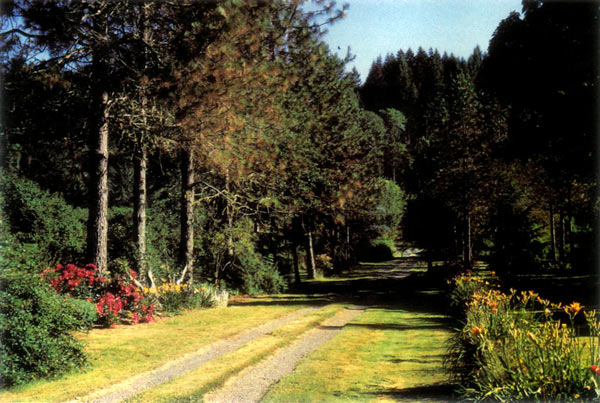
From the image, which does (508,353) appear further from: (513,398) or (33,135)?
(33,135)

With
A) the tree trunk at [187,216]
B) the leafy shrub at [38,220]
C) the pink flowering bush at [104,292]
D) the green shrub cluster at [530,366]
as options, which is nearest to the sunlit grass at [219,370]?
the green shrub cluster at [530,366]

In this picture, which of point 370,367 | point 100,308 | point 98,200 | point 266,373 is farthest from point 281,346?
point 98,200

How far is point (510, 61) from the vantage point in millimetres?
16891

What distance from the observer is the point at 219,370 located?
268 inches

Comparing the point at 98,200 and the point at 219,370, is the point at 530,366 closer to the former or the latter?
the point at 219,370

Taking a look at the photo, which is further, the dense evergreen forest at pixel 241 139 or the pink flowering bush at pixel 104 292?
the dense evergreen forest at pixel 241 139

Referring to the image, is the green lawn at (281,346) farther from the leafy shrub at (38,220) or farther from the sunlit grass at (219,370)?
the leafy shrub at (38,220)

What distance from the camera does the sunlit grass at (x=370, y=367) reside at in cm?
565

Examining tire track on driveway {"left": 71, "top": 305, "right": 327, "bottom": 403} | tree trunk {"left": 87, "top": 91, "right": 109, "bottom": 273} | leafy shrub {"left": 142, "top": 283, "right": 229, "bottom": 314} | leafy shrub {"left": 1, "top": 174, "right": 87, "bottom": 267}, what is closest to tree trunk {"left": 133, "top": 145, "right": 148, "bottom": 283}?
leafy shrub {"left": 142, "top": 283, "right": 229, "bottom": 314}

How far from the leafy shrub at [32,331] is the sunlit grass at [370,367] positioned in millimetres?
3017

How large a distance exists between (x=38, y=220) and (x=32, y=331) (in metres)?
9.80

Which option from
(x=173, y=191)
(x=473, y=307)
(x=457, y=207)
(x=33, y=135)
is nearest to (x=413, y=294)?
(x=457, y=207)

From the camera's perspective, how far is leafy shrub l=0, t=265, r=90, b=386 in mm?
5785

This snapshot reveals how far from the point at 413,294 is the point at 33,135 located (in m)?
16.0
